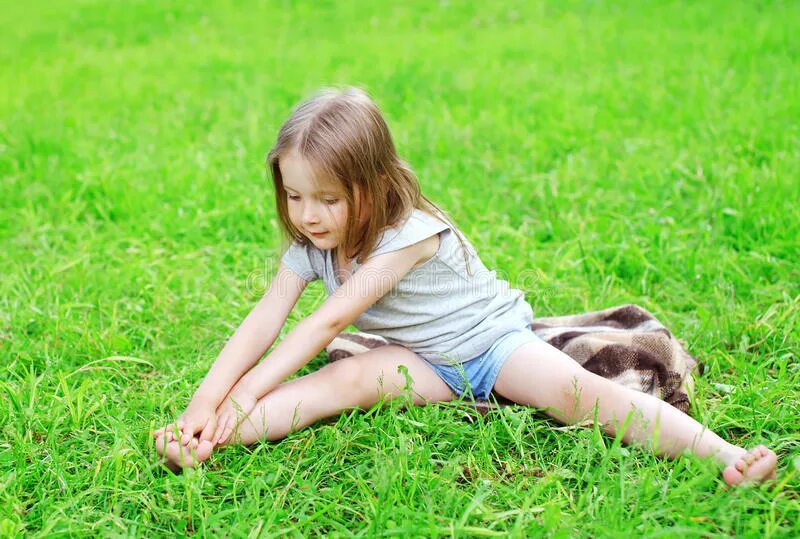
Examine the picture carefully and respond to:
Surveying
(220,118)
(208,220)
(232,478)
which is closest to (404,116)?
(220,118)

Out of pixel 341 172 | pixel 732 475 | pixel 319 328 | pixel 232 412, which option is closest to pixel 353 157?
pixel 341 172

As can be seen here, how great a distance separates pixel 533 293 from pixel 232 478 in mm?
1339

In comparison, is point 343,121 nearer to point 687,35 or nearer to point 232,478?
point 232,478

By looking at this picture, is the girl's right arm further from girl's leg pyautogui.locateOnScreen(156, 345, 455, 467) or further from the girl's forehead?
the girl's forehead

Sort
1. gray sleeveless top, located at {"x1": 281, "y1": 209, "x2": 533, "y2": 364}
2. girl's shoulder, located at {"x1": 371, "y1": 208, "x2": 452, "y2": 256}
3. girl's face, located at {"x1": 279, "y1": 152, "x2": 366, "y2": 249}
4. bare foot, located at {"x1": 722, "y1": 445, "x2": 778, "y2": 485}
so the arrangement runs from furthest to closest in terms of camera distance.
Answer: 1. gray sleeveless top, located at {"x1": 281, "y1": 209, "x2": 533, "y2": 364}
2. girl's shoulder, located at {"x1": 371, "y1": 208, "x2": 452, "y2": 256}
3. girl's face, located at {"x1": 279, "y1": 152, "x2": 366, "y2": 249}
4. bare foot, located at {"x1": 722, "y1": 445, "x2": 778, "y2": 485}

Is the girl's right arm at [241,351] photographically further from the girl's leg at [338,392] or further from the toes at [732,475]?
the toes at [732,475]

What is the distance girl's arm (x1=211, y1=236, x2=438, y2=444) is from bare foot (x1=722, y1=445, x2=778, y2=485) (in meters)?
0.93

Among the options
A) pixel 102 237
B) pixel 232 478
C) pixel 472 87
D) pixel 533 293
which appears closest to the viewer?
pixel 232 478

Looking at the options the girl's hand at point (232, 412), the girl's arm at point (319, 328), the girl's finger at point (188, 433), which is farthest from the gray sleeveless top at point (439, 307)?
the girl's finger at point (188, 433)

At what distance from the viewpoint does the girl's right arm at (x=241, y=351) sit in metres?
2.02

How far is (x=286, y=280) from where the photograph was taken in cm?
231

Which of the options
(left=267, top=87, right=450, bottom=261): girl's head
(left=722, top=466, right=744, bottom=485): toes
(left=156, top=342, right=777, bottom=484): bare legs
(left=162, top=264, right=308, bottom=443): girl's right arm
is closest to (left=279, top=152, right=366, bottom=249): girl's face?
(left=267, top=87, right=450, bottom=261): girl's head

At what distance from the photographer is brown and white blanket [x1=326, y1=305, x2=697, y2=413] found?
7.16ft

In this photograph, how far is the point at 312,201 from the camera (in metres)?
2.03
